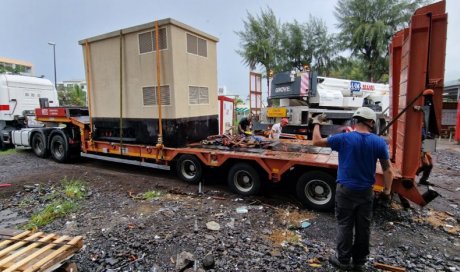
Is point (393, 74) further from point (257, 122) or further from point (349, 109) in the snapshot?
point (349, 109)

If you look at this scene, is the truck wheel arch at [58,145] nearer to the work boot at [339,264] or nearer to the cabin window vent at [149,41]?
the cabin window vent at [149,41]

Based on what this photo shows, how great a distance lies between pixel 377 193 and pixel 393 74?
7.01 feet

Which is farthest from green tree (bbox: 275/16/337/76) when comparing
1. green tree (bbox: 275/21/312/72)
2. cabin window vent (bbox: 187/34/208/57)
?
cabin window vent (bbox: 187/34/208/57)

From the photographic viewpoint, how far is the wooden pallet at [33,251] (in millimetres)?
2666

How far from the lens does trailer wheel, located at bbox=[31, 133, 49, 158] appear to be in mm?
9394

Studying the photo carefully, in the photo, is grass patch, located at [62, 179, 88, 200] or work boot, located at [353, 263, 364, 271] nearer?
work boot, located at [353, 263, 364, 271]

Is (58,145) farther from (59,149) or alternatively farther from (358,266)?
(358,266)

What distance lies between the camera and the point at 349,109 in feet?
39.3

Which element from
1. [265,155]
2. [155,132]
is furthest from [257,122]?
[265,155]

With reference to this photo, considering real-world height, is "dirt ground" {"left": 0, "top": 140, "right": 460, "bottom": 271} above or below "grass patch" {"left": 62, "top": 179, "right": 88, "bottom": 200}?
below

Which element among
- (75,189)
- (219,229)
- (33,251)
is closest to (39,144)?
(75,189)

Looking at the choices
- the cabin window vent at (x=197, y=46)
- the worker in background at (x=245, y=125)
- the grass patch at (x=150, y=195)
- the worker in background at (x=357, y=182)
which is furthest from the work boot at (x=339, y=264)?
the worker in background at (x=245, y=125)

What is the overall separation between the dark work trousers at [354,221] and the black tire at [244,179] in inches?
90.8

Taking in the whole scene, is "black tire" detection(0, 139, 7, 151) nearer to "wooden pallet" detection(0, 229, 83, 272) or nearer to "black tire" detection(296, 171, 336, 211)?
"wooden pallet" detection(0, 229, 83, 272)
